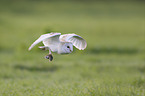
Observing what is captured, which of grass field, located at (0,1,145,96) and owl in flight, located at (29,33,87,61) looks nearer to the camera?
owl in flight, located at (29,33,87,61)

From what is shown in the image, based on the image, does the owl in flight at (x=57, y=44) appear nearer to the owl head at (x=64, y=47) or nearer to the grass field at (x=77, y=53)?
the owl head at (x=64, y=47)

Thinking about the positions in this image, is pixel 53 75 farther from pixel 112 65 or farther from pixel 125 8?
pixel 125 8

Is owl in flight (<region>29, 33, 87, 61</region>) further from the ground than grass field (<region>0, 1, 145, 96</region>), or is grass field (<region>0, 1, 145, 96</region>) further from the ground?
owl in flight (<region>29, 33, 87, 61</region>)

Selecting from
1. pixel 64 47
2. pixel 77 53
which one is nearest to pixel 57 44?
pixel 64 47

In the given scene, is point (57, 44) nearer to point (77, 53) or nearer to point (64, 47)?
point (64, 47)

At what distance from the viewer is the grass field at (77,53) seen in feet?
23.0

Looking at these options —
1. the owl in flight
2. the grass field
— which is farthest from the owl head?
the grass field

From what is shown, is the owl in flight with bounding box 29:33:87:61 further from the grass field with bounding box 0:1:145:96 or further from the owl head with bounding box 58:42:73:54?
the grass field with bounding box 0:1:145:96

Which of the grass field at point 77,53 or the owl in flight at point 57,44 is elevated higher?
the owl in flight at point 57,44

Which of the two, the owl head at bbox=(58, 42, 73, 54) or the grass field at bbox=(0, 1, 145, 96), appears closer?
the owl head at bbox=(58, 42, 73, 54)

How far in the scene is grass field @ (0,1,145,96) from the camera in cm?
702

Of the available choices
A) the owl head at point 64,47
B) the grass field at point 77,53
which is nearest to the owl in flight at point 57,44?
the owl head at point 64,47

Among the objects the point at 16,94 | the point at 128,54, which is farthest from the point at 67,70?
the point at 128,54

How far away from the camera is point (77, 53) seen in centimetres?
1551
